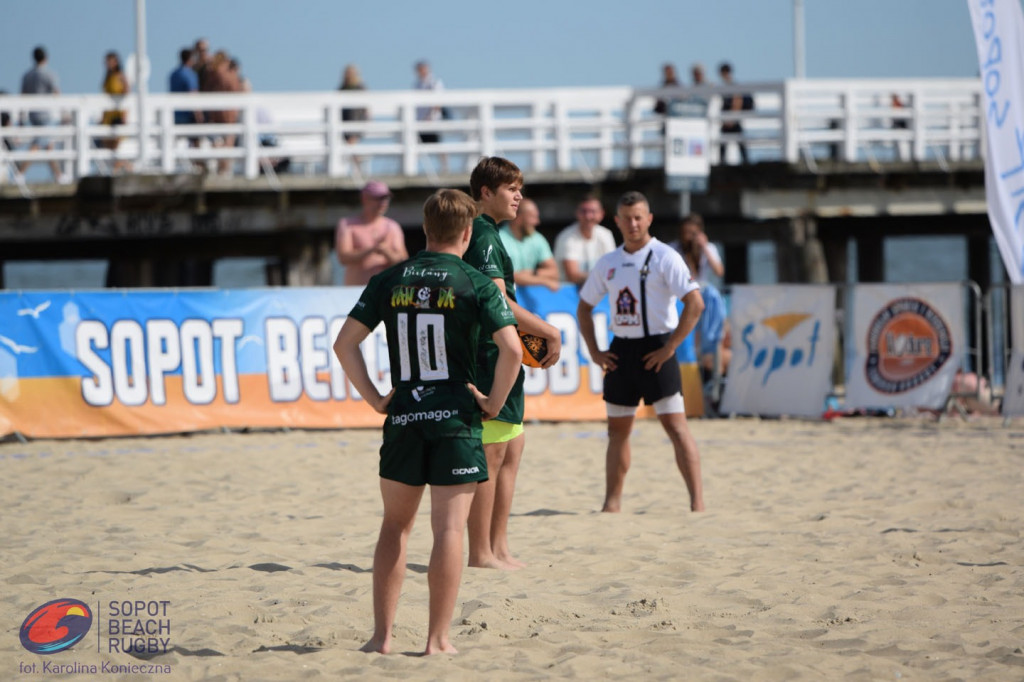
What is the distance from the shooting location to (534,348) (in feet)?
18.8

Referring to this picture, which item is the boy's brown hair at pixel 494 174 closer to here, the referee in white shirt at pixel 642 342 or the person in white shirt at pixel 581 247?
the referee in white shirt at pixel 642 342

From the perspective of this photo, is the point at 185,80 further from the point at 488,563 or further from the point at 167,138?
the point at 488,563

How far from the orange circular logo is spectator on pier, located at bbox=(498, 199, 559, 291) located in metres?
3.21

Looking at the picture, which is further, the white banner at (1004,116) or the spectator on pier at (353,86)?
the spectator on pier at (353,86)

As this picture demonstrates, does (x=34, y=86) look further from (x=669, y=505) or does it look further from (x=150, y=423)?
(x=669, y=505)

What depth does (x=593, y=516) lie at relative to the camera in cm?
766

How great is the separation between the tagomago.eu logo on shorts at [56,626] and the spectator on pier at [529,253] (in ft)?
23.9

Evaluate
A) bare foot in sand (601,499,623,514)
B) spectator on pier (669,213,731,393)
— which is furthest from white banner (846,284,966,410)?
bare foot in sand (601,499,623,514)

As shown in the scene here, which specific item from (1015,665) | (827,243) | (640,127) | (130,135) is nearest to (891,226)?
(827,243)

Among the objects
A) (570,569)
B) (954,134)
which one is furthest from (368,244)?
(954,134)

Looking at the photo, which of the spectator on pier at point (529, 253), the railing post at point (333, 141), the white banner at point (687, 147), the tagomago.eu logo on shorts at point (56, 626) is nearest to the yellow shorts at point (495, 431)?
the tagomago.eu logo on shorts at point (56, 626)

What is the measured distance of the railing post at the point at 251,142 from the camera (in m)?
17.2

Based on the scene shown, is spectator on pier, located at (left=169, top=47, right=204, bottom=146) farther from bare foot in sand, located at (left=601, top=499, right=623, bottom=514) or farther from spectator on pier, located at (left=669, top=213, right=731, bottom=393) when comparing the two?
bare foot in sand, located at (left=601, top=499, right=623, bottom=514)

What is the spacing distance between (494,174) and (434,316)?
5.14 ft
